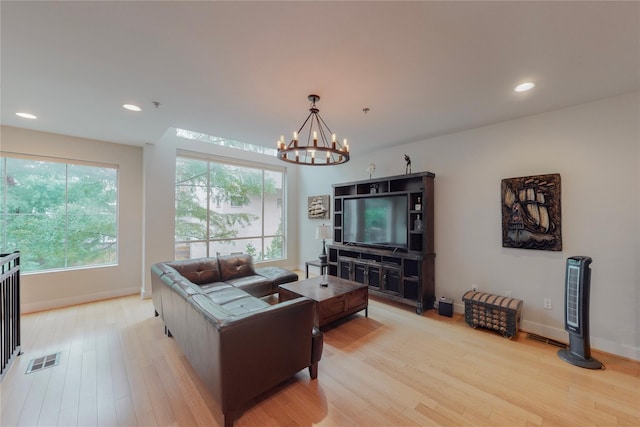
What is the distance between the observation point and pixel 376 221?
443 cm

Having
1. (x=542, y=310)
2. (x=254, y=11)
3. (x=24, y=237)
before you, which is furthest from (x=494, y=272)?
(x=24, y=237)

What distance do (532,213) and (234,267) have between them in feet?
14.2

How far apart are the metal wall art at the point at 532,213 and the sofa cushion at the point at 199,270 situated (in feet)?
13.9

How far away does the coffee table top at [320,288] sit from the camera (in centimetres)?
322

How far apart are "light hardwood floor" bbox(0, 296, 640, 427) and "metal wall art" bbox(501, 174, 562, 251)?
119cm

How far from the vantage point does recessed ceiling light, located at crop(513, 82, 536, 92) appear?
241 centimetres

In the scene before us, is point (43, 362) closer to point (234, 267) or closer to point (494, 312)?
point (234, 267)

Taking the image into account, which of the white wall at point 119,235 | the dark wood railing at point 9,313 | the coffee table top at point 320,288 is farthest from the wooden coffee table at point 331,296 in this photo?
the white wall at point 119,235

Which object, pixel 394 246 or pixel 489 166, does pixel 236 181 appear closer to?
pixel 394 246

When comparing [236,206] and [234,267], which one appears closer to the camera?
[234,267]

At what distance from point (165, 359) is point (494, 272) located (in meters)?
4.18

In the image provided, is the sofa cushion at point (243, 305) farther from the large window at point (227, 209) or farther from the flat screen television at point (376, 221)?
the large window at point (227, 209)

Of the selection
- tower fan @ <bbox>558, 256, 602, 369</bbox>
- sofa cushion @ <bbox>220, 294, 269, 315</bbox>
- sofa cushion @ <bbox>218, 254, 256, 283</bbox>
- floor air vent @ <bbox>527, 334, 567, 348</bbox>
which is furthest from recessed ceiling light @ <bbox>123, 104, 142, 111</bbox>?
floor air vent @ <bbox>527, 334, 567, 348</bbox>

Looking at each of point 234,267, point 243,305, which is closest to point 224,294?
point 243,305
